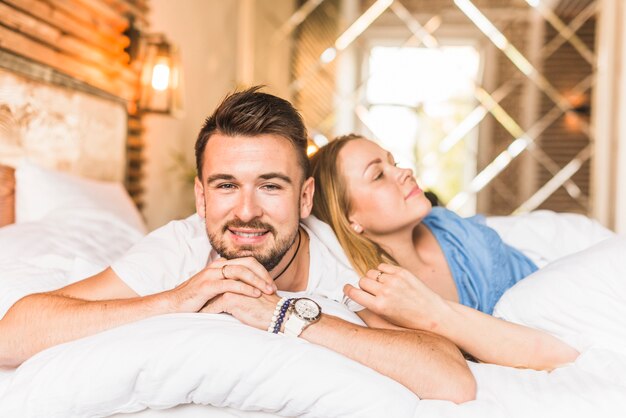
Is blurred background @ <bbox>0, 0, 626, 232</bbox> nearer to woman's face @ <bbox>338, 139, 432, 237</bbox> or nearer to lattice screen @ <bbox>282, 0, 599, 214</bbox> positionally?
lattice screen @ <bbox>282, 0, 599, 214</bbox>

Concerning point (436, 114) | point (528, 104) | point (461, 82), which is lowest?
point (436, 114)

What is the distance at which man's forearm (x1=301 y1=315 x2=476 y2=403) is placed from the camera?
1.10m

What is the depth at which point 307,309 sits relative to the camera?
1.18 meters

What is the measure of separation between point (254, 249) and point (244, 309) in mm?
211

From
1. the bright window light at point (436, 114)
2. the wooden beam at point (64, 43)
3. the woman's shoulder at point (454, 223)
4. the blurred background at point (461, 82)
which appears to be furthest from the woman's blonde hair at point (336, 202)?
the bright window light at point (436, 114)

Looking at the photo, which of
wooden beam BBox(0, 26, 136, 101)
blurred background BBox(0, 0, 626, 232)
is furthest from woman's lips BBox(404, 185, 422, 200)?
blurred background BBox(0, 0, 626, 232)

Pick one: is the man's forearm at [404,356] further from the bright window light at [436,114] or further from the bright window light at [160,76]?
the bright window light at [436,114]

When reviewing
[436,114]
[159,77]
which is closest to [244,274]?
[159,77]

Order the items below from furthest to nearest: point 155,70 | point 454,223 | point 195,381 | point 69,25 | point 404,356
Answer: point 155,70 < point 69,25 < point 454,223 < point 404,356 < point 195,381

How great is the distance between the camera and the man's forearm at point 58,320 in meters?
1.15

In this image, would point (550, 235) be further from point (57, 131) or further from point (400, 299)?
point (57, 131)

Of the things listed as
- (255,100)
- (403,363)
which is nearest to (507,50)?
(255,100)

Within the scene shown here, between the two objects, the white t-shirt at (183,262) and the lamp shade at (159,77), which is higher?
the lamp shade at (159,77)

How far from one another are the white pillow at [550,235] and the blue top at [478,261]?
0.20 ft
